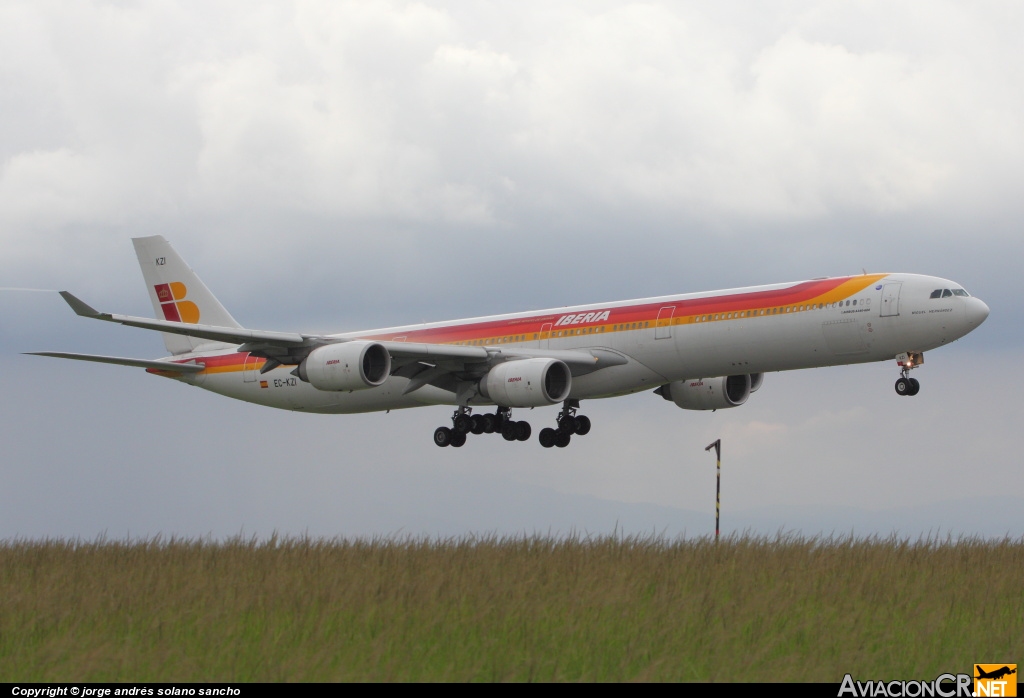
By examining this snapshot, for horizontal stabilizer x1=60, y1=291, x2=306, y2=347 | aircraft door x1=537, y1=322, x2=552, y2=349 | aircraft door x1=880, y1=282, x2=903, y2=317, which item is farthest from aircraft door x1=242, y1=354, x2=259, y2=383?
aircraft door x1=880, y1=282, x2=903, y2=317

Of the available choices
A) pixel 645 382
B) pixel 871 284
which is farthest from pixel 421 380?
pixel 871 284

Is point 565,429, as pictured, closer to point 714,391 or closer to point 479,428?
point 479,428

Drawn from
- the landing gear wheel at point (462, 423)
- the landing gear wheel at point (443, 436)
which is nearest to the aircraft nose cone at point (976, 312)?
the landing gear wheel at point (462, 423)

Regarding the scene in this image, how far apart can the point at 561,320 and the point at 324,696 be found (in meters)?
26.3

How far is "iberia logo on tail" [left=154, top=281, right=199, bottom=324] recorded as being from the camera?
4891 centimetres

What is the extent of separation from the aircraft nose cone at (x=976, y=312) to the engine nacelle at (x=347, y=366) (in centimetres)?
1753

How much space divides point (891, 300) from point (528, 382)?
11.3 meters

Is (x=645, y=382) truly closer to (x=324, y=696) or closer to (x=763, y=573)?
(x=763, y=573)

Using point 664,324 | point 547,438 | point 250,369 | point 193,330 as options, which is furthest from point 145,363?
point 664,324

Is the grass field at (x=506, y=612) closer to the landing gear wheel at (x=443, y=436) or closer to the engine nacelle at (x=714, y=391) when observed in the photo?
the landing gear wheel at (x=443, y=436)

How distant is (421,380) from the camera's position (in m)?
39.5

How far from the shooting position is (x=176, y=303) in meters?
49.2

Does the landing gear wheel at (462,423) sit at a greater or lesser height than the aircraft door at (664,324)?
lesser

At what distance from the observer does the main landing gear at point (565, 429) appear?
41.2m
